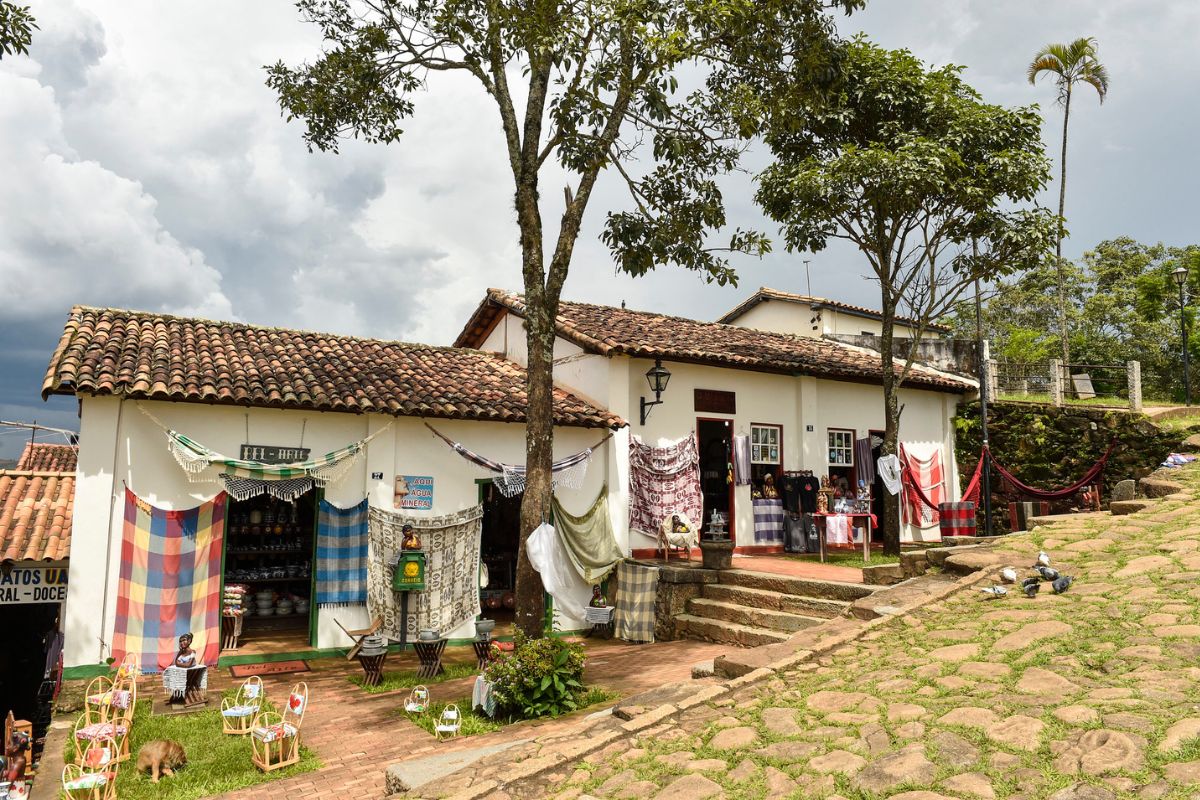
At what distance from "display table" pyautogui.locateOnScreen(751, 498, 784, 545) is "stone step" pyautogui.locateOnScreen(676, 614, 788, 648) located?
11.9 ft

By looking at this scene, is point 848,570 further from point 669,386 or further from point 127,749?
point 127,749

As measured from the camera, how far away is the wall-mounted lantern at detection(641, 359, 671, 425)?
12453 mm

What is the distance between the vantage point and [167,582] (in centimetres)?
900

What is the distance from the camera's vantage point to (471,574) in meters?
10.9

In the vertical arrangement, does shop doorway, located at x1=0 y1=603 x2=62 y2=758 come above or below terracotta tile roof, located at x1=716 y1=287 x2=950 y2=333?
below

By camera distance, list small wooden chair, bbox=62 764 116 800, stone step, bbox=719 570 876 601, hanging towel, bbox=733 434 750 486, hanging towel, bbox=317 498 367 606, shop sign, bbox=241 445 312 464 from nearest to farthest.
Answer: small wooden chair, bbox=62 764 116 800 < stone step, bbox=719 570 876 601 < shop sign, bbox=241 445 312 464 < hanging towel, bbox=317 498 367 606 < hanging towel, bbox=733 434 750 486

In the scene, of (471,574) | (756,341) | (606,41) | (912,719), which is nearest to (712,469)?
(756,341)

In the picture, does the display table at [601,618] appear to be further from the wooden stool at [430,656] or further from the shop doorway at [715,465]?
the shop doorway at [715,465]

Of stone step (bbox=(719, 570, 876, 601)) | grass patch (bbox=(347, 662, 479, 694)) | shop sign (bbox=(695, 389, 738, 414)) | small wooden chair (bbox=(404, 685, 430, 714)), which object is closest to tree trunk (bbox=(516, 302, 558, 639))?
small wooden chair (bbox=(404, 685, 430, 714))

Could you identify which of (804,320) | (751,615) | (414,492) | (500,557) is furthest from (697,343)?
(804,320)

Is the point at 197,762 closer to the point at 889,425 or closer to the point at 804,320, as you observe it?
the point at 889,425

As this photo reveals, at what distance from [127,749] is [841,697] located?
5.88 meters

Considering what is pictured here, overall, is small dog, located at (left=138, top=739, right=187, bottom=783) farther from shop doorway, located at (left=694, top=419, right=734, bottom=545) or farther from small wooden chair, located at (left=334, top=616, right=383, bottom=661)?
shop doorway, located at (left=694, top=419, right=734, bottom=545)

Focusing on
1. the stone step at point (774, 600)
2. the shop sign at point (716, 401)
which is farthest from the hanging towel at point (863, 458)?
the stone step at point (774, 600)
